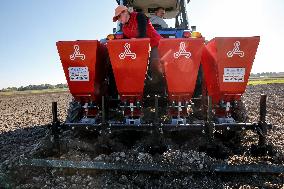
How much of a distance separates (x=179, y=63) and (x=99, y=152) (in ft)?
5.88

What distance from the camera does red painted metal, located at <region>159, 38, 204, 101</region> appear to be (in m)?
5.36

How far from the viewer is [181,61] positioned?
17.8 ft

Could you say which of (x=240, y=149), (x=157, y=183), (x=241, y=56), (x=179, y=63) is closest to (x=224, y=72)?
(x=241, y=56)

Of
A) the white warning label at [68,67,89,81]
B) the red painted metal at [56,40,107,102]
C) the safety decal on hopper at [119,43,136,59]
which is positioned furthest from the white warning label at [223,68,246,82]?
the white warning label at [68,67,89,81]

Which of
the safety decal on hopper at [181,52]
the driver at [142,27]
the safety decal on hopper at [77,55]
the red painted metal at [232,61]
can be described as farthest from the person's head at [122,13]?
the red painted metal at [232,61]

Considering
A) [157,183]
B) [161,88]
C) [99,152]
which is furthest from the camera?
[161,88]

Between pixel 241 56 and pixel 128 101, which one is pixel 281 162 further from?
pixel 128 101

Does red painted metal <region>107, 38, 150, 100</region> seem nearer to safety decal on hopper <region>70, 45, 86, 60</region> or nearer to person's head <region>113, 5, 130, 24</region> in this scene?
safety decal on hopper <region>70, 45, 86, 60</region>

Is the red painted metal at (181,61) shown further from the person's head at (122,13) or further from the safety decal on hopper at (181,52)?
the person's head at (122,13)

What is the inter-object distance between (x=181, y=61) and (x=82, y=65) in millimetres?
1452

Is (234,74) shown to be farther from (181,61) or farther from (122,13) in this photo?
(122,13)

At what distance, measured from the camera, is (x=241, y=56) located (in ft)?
17.7

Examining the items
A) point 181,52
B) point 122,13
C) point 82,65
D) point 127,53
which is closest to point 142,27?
point 122,13

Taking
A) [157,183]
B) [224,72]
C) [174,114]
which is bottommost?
[157,183]
